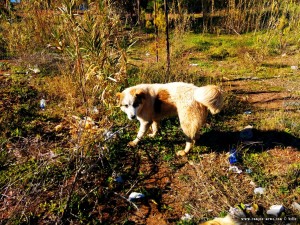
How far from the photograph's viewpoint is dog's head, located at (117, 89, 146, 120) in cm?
354

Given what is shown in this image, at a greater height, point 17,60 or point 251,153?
point 17,60

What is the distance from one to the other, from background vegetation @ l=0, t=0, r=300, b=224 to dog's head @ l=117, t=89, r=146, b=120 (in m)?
0.36

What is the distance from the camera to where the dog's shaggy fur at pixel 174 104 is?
339 cm

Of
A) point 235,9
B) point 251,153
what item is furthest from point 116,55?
point 235,9

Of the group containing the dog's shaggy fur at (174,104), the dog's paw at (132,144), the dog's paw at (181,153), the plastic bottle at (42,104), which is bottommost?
the dog's paw at (181,153)

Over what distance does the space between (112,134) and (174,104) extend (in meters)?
0.96

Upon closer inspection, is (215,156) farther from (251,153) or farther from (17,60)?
(17,60)

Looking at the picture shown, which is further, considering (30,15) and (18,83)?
(30,15)

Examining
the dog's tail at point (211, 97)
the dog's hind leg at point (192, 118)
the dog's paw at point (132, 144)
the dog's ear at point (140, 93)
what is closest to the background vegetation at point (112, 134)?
the dog's paw at point (132, 144)

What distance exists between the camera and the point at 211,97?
3.29 meters

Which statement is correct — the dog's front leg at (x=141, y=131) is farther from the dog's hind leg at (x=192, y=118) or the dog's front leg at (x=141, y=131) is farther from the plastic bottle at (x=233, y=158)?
the plastic bottle at (x=233, y=158)

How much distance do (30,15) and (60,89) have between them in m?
2.76

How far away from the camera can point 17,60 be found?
6762 mm

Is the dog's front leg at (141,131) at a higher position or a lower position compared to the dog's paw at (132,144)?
higher
